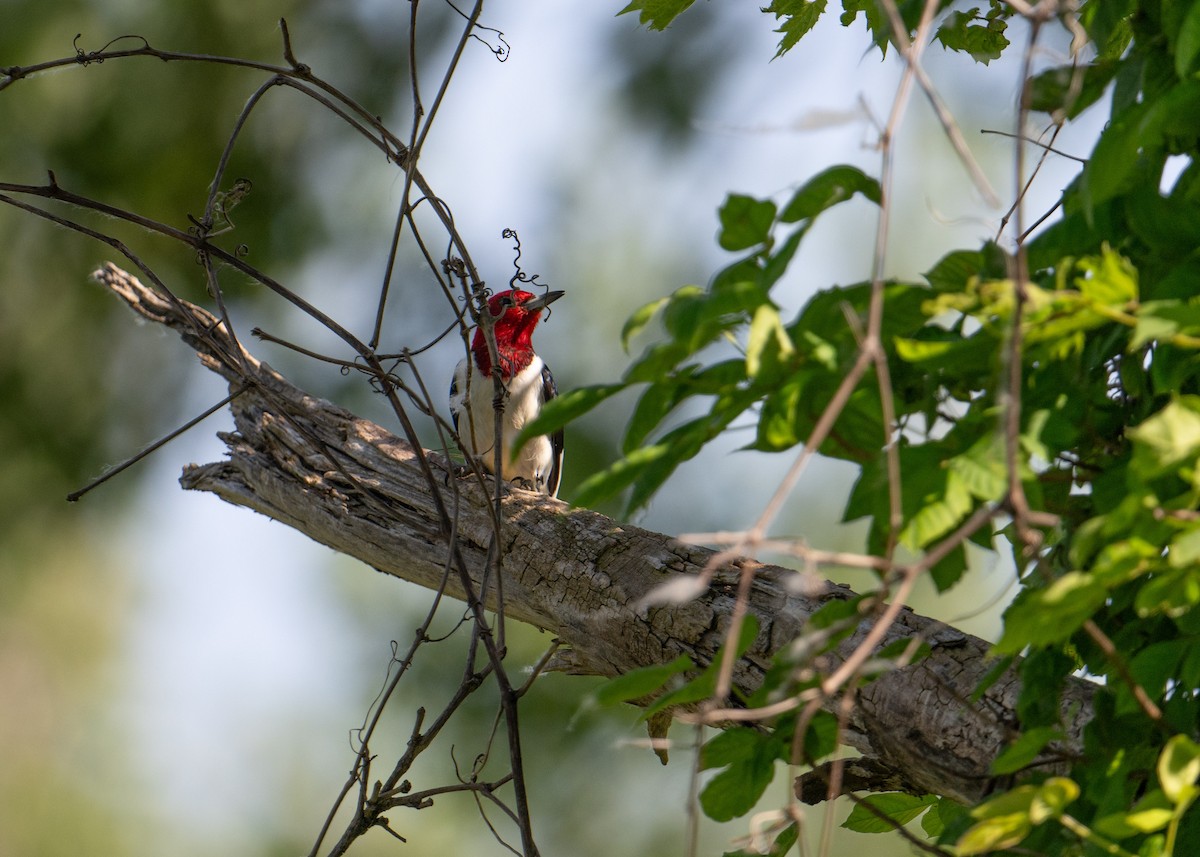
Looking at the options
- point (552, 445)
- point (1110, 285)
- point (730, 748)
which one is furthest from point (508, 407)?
point (1110, 285)

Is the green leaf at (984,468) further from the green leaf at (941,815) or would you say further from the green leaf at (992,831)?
the green leaf at (941,815)

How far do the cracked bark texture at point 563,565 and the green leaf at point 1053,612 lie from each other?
31 centimetres

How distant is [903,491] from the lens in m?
1.07

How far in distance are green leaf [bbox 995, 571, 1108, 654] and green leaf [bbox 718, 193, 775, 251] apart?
40 cm

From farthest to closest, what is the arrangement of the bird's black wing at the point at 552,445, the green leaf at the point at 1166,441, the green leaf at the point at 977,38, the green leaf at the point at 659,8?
the bird's black wing at the point at 552,445, the green leaf at the point at 977,38, the green leaf at the point at 659,8, the green leaf at the point at 1166,441

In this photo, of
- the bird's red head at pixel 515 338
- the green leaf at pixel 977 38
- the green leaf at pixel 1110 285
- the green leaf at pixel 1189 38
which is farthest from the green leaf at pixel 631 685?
the bird's red head at pixel 515 338

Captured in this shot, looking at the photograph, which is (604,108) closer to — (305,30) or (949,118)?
(305,30)

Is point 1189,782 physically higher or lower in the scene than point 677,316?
lower

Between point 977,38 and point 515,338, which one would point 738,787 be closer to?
point 977,38

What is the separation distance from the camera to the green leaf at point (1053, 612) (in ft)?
3.08

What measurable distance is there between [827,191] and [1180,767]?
0.59m

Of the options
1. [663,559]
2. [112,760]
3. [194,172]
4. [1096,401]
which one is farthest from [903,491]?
[112,760]

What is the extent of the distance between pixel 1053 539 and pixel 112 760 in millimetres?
7556

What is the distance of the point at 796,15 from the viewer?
83.7 inches
